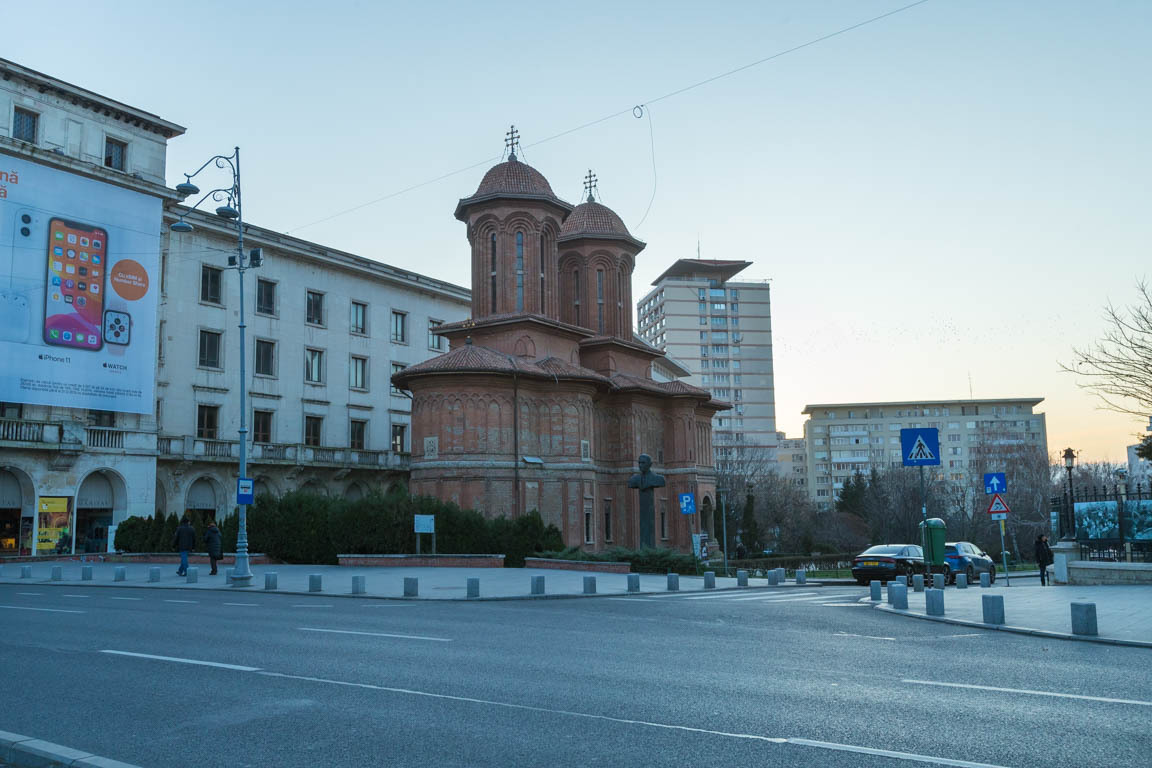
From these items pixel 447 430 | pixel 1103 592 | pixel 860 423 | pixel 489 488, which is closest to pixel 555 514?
pixel 489 488

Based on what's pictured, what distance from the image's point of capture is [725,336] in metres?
123

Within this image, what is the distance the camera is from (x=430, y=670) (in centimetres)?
917

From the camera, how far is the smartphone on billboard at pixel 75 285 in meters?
37.8

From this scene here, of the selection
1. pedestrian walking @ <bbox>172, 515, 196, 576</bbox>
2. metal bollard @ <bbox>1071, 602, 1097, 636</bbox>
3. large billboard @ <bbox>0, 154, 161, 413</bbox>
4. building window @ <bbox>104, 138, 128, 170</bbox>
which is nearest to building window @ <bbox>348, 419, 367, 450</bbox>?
large billboard @ <bbox>0, 154, 161, 413</bbox>

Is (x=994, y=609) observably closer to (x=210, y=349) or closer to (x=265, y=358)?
(x=210, y=349)

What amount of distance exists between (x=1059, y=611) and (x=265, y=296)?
4350 centimetres

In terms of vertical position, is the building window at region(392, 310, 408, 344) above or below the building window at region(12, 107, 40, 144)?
below

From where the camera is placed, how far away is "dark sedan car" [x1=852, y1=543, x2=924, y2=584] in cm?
2773

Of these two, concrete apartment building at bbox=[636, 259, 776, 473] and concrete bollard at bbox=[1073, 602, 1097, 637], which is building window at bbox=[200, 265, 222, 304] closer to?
concrete bollard at bbox=[1073, 602, 1097, 637]

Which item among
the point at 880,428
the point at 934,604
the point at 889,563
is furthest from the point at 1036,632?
the point at 880,428

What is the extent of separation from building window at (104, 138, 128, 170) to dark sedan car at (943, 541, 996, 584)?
38.3m

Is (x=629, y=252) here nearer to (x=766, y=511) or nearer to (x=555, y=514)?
(x=555, y=514)

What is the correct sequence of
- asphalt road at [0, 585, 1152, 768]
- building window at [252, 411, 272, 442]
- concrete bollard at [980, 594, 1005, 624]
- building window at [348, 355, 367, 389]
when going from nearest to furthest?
asphalt road at [0, 585, 1152, 768] < concrete bollard at [980, 594, 1005, 624] < building window at [252, 411, 272, 442] < building window at [348, 355, 367, 389]

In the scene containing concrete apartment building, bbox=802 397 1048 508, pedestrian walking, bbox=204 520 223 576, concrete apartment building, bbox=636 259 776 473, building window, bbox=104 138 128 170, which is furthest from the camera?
concrete apartment building, bbox=802 397 1048 508
